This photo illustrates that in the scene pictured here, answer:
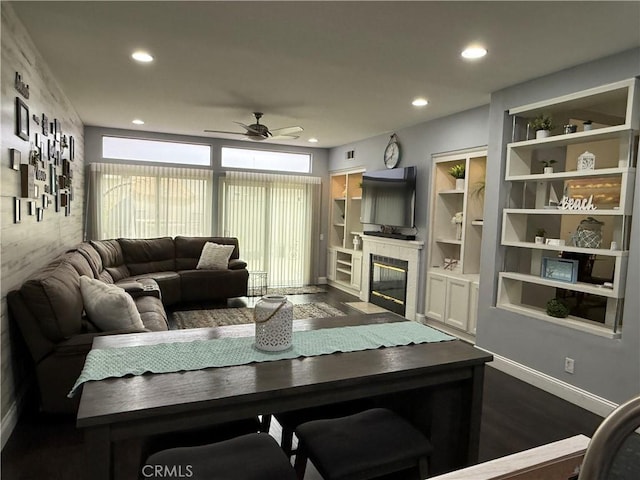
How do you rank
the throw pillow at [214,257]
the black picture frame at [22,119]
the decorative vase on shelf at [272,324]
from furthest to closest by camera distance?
1. the throw pillow at [214,257]
2. the black picture frame at [22,119]
3. the decorative vase on shelf at [272,324]

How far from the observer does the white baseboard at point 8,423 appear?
7.95 ft

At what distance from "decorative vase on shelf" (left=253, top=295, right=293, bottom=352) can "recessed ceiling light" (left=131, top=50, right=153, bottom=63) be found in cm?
263

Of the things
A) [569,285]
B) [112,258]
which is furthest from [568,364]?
[112,258]

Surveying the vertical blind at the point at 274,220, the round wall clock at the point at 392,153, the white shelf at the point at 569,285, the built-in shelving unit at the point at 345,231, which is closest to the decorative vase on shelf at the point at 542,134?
the white shelf at the point at 569,285

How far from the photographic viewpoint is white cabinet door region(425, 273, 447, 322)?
203 inches

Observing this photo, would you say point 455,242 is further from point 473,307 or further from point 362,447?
point 362,447

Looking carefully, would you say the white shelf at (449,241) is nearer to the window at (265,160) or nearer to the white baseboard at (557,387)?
the white baseboard at (557,387)

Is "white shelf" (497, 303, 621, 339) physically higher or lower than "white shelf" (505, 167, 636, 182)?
lower

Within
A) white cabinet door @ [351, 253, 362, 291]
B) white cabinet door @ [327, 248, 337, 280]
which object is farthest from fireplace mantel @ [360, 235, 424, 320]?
Answer: white cabinet door @ [327, 248, 337, 280]

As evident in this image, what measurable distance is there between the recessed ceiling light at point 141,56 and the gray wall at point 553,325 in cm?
317

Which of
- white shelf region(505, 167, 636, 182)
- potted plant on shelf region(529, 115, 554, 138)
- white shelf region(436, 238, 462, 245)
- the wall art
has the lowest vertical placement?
white shelf region(436, 238, 462, 245)

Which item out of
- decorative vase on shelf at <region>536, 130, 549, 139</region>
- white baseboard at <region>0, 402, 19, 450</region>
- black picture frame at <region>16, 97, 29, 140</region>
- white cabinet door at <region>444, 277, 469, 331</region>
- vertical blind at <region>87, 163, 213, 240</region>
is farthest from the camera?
vertical blind at <region>87, 163, 213, 240</region>

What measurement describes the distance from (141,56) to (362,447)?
3330 millimetres

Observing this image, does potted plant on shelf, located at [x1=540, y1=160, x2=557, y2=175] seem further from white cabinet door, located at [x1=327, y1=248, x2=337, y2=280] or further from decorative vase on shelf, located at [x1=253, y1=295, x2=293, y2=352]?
white cabinet door, located at [x1=327, y1=248, x2=337, y2=280]
